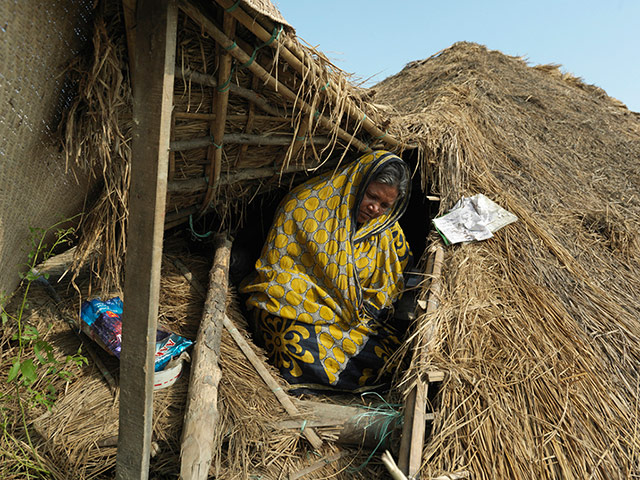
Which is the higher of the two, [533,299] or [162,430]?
[533,299]

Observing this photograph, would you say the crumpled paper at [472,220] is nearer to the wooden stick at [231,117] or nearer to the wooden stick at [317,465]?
the wooden stick at [231,117]

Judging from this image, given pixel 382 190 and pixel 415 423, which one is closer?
pixel 415 423

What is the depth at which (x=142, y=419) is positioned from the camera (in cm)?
182

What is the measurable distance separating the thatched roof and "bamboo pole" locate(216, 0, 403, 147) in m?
0.46

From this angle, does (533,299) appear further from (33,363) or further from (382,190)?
(33,363)

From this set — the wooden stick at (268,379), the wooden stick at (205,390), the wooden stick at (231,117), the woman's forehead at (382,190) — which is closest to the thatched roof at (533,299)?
the woman's forehead at (382,190)

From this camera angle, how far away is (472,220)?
2979 mm

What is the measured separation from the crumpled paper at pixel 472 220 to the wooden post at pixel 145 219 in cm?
Result: 197

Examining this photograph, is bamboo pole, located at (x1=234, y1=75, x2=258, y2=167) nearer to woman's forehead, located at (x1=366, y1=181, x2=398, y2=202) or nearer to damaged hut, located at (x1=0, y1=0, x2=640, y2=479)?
damaged hut, located at (x1=0, y1=0, x2=640, y2=479)

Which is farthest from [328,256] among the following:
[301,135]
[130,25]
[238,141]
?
[130,25]

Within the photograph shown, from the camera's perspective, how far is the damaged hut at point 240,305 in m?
1.81

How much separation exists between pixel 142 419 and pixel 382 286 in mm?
1943

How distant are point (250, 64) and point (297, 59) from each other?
10.0 inches

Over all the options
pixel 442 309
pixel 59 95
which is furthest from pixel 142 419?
pixel 442 309
